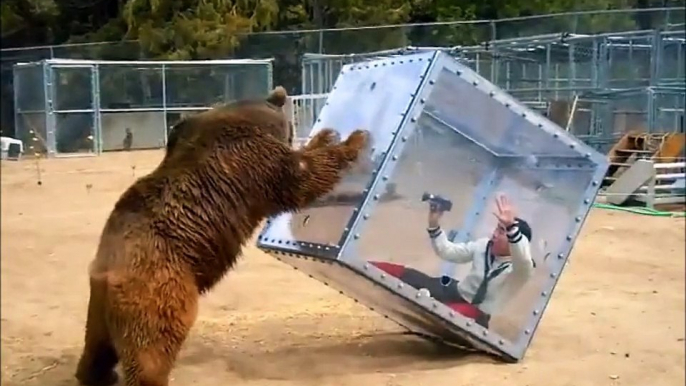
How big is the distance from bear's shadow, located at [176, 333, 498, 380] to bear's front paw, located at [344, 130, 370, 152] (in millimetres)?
503

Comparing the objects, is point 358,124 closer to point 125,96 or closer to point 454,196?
point 454,196

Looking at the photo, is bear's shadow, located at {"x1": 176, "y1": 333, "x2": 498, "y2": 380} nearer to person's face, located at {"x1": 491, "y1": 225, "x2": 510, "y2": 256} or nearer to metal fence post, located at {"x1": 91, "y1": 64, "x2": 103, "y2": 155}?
person's face, located at {"x1": 491, "y1": 225, "x2": 510, "y2": 256}

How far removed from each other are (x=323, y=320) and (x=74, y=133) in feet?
2.80

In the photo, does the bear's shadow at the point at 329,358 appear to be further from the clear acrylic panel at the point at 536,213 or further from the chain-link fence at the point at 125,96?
the chain-link fence at the point at 125,96

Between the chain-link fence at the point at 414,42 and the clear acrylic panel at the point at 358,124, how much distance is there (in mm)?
69

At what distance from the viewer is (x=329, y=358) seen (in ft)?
8.16

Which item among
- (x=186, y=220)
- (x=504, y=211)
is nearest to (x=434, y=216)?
(x=504, y=211)

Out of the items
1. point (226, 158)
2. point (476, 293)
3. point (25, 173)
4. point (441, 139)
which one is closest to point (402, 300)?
point (476, 293)

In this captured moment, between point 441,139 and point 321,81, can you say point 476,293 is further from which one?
point 321,81

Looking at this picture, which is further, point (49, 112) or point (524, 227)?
point (49, 112)

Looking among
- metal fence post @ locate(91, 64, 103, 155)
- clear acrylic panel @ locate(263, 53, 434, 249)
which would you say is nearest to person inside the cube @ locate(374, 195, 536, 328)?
clear acrylic panel @ locate(263, 53, 434, 249)

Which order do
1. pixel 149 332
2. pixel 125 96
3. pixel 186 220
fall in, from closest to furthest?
1. pixel 149 332
2. pixel 186 220
3. pixel 125 96

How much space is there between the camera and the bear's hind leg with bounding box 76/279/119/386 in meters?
2.09

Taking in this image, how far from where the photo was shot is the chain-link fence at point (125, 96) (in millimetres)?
2461
